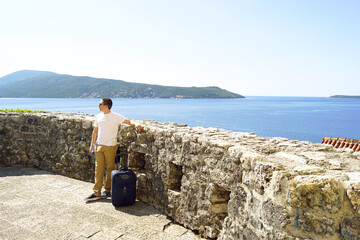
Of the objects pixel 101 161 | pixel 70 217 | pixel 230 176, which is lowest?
pixel 70 217

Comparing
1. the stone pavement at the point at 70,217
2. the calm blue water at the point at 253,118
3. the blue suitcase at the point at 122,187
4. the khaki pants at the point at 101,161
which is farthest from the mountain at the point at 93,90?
the blue suitcase at the point at 122,187

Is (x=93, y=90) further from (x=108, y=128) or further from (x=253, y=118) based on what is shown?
(x=108, y=128)

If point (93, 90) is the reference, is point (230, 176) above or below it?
below

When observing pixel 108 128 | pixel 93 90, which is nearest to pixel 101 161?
pixel 108 128

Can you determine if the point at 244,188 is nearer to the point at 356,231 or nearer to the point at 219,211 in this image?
the point at 219,211

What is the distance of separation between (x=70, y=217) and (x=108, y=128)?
1767mm

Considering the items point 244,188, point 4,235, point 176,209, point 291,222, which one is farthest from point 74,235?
point 291,222

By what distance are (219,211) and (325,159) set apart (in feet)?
5.28

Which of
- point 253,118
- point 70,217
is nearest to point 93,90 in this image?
point 253,118

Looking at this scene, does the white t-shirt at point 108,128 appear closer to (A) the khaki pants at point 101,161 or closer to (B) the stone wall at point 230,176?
(A) the khaki pants at point 101,161

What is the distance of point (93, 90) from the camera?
13225cm

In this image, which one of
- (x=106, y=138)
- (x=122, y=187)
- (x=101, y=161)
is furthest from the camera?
(x=101, y=161)

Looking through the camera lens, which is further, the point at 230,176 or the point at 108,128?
the point at 108,128

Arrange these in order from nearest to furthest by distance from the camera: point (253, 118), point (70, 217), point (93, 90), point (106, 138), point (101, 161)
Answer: point (70, 217) < point (106, 138) < point (101, 161) < point (253, 118) < point (93, 90)
